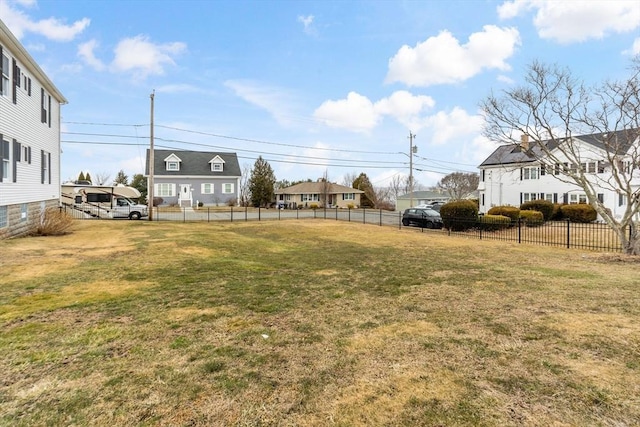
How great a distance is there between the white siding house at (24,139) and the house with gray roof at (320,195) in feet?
117

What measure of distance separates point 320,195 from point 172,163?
21398mm

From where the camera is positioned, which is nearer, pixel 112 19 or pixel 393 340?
pixel 393 340

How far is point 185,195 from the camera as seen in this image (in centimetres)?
3919

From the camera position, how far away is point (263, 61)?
22.2 m

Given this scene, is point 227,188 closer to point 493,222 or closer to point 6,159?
point 6,159

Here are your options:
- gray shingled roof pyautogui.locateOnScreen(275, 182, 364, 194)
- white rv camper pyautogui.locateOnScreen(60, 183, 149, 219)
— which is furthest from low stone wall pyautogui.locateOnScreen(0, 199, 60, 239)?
gray shingled roof pyautogui.locateOnScreen(275, 182, 364, 194)

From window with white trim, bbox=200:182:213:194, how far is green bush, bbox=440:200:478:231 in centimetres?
2859

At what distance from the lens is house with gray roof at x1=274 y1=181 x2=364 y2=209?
5191 centimetres

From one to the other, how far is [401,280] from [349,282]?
1131 mm

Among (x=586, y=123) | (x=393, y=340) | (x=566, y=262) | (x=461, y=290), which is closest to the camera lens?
(x=393, y=340)

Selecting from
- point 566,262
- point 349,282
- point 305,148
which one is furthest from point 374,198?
point 349,282

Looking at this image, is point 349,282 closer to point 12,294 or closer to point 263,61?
point 12,294

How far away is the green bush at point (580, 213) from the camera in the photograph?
25.0 m

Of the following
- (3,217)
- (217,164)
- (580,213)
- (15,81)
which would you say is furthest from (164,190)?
(580,213)
